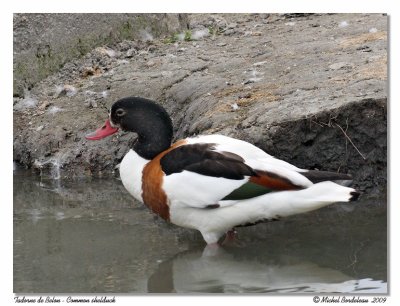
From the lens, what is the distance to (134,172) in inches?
226

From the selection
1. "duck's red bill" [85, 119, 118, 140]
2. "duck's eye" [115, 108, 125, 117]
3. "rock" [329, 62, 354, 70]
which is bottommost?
"duck's red bill" [85, 119, 118, 140]

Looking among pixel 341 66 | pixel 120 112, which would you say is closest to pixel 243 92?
pixel 341 66

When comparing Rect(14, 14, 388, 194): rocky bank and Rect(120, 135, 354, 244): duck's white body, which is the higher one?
Rect(14, 14, 388, 194): rocky bank

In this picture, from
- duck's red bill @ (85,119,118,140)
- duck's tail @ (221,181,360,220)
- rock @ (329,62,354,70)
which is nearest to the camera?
duck's tail @ (221,181,360,220)

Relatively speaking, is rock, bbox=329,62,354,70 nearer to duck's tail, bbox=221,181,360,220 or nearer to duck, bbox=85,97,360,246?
duck, bbox=85,97,360,246

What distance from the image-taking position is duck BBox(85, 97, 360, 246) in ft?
17.4

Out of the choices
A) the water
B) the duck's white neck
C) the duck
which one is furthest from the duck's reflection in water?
the duck's white neck

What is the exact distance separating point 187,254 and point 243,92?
2010mm

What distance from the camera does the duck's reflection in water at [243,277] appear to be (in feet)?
16.4

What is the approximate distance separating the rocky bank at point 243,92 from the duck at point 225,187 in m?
0.67

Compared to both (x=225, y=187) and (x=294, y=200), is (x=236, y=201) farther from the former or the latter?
(x=294, y=200)

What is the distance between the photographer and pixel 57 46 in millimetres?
8445

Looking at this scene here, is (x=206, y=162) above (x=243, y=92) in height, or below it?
below

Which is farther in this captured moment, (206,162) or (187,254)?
(187,254)
